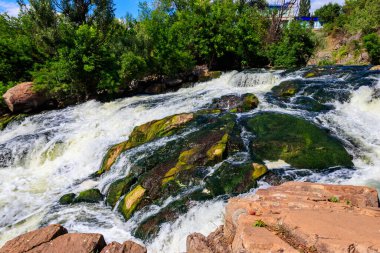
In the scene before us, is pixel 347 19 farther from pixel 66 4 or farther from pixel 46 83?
pixel 46 83

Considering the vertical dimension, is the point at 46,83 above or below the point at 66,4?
below

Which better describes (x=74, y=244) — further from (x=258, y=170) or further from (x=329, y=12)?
(x=329, y=12)

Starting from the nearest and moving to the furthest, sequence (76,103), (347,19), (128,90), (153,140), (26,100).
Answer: (153,140) → (26,100) → (76,103) → (128,90) → (347,19)

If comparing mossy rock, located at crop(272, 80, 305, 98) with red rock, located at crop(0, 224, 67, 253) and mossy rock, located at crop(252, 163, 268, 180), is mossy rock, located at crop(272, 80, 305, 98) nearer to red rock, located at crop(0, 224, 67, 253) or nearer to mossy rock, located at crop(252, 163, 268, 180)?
mossy rock, located at crop(252, 163, 268, 180)

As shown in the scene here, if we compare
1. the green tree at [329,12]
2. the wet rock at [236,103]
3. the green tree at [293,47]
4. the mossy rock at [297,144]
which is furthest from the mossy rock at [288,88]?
the green tree at [329,12]

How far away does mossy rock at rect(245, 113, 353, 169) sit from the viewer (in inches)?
340

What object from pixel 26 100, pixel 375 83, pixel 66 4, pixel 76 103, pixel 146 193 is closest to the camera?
pixel 146 193

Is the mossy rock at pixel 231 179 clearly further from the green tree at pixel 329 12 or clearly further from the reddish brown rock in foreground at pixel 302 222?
the green tree at pixel 329 12

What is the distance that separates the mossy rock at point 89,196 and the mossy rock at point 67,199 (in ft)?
0.51

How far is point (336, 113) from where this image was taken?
457 inches

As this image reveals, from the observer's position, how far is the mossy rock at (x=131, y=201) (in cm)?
805

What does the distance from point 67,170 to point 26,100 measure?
886 cm

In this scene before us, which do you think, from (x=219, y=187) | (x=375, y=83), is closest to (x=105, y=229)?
(x=219, y=187)

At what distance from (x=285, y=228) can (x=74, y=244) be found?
4119mm
